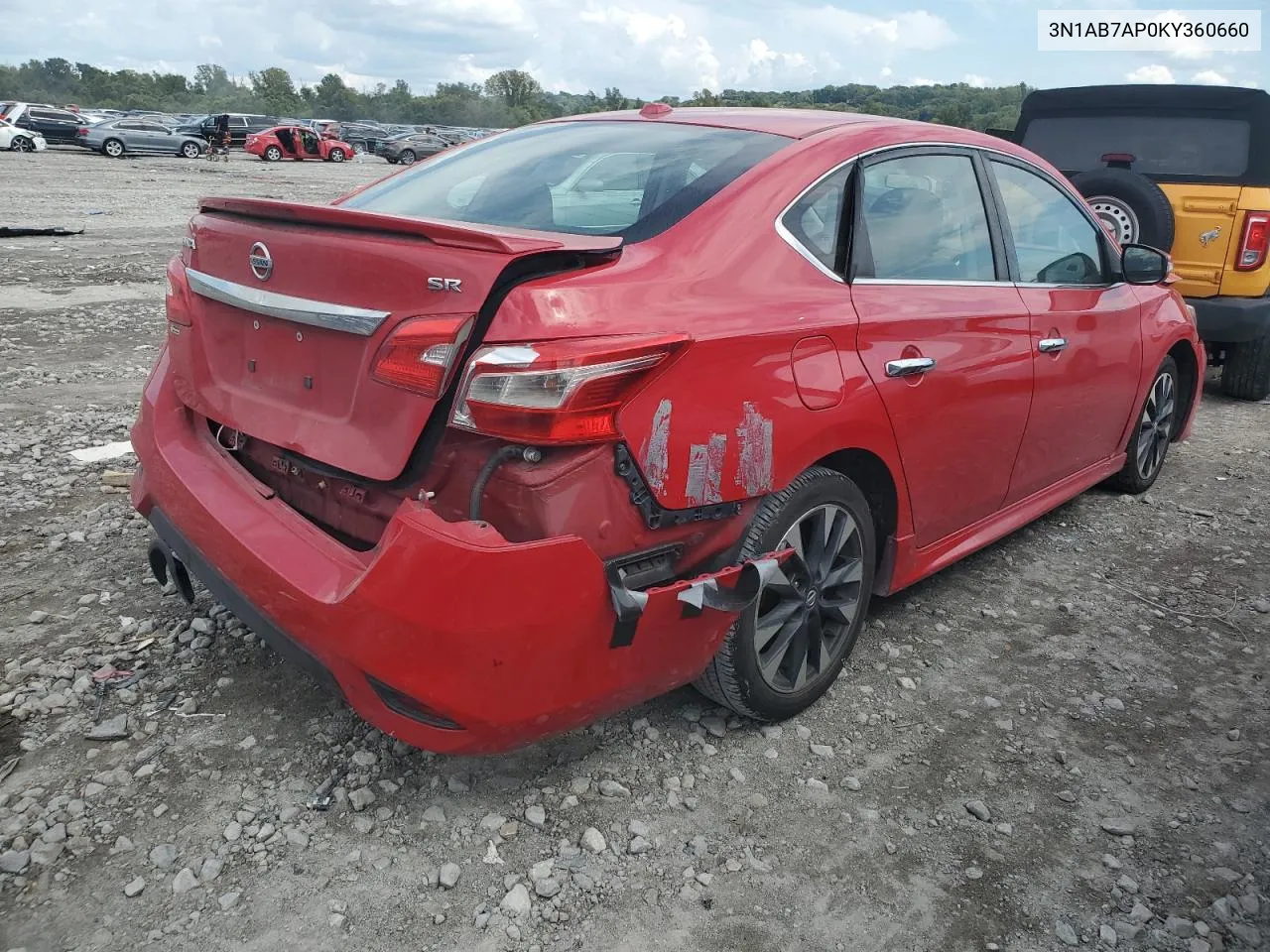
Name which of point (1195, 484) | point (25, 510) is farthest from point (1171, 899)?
point (25, 510)

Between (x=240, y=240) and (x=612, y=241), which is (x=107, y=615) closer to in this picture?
(x=240, y=240)

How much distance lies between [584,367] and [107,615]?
214 centimetres

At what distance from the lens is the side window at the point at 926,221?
2.93 m

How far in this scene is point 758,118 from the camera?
10.3ft

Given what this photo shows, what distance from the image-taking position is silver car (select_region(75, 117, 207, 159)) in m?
34.5

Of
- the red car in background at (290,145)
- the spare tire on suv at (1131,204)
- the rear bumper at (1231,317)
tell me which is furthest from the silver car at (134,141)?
the rear bumper at (1231,317)

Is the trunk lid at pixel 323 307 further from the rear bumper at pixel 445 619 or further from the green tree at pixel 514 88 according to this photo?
the green tree at pixel 514 88

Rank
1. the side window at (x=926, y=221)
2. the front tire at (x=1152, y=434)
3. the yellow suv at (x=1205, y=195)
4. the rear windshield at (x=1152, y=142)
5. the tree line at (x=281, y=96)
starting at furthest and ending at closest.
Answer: the tree line at (x=281, y=96), the rear windshield at (x=1152, y=142), the yellow suv at (x=1205, y=195), the front tire at (x=1152, y=434), the side window at (x=926, y=221)

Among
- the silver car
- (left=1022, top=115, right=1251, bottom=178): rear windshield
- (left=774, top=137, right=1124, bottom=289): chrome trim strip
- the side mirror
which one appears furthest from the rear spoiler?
the silver car

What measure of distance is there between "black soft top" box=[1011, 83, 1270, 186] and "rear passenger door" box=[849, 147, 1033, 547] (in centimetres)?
409

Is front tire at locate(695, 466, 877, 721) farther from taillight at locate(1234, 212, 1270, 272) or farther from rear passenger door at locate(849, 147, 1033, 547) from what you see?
taillight at locate(1234, 212, 1270, 272)

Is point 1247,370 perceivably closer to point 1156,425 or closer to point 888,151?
point 1156,425

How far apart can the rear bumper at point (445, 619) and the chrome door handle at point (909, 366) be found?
2.70 ft

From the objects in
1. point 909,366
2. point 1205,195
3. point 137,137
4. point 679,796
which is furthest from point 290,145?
point 679,796
